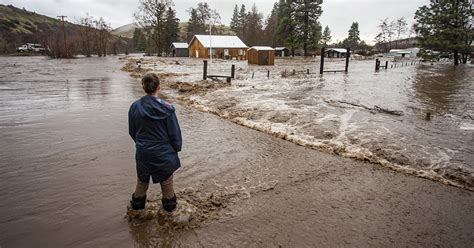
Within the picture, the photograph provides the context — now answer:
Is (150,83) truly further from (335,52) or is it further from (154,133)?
(335,52)

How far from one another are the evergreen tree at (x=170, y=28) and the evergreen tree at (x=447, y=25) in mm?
55842

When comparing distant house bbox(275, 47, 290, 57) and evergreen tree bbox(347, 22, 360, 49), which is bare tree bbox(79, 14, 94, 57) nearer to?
distant house bbox(275, 47, 290, 57)

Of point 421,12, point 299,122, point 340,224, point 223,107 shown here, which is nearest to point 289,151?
point 299,122

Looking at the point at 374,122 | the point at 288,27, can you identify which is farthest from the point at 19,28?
the point at 374,122

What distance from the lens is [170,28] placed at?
7875 centimetres

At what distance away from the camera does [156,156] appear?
11.7 feet

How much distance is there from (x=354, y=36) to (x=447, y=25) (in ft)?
296

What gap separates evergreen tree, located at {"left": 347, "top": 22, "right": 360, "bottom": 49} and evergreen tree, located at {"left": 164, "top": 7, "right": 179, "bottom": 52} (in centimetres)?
7330

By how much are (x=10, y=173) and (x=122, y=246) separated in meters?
3.24

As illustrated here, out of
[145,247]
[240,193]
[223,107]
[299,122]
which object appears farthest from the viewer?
[223,107]

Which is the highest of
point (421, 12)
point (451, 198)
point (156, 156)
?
point (421, 12)

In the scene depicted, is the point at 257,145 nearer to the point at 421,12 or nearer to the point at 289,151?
the point at 289,151

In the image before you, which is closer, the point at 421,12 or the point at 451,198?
the point at 451,198

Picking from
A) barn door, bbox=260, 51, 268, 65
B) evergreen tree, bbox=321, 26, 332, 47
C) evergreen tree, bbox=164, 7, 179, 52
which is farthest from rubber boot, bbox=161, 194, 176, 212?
evergreen tree, bbox=321, 26, 332, 47
